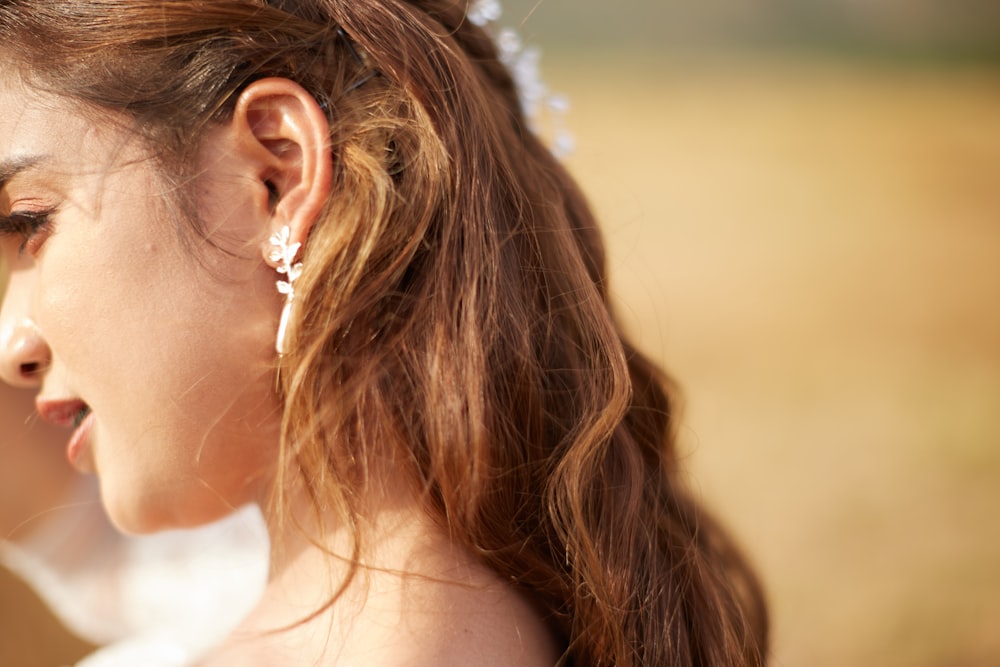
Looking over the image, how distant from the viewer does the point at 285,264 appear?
3.91ft

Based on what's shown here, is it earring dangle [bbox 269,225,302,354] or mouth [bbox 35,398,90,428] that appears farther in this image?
mouth [bbox 35,398,90,428]

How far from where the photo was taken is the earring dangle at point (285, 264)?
119 cm

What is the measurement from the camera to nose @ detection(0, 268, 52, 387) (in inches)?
51.7

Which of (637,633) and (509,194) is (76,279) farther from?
(637,633)

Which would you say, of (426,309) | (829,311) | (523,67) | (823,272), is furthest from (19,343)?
(823,272)

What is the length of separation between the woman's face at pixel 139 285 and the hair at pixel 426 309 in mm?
52

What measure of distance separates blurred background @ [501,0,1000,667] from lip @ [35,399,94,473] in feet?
3.07

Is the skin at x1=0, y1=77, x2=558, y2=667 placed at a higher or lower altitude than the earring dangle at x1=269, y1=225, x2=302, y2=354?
lower

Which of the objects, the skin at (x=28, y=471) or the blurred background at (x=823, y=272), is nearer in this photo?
the skin at (x=28, y=471)

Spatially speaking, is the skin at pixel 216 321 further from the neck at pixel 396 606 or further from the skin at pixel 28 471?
the skin at pixel 28 471

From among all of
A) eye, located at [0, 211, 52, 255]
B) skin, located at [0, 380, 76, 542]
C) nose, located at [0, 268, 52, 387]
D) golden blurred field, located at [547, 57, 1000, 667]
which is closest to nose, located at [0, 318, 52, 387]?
nose, located at [0, 268, 52, 387]

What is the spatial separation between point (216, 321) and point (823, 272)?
4995 millimetres

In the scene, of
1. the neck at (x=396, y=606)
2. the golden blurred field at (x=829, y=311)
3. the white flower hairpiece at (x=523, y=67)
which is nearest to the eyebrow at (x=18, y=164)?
the neck at (x=396, y=606)

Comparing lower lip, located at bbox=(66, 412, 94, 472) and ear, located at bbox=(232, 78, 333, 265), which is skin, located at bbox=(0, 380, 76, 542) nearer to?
lower lip, located at bbox=(66, 412, 94, 472)
